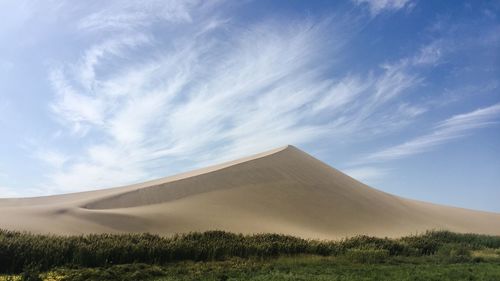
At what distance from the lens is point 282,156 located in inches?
1992

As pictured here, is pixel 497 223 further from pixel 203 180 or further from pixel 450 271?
pixel 450 271

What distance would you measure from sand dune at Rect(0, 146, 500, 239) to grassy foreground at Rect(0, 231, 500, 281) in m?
10.2

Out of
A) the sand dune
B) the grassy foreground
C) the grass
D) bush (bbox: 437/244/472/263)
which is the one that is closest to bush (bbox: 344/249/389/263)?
the grassy foreground

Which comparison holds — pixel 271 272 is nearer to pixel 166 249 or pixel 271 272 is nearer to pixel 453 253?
pixel 166 249

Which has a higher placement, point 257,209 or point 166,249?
point 257,209

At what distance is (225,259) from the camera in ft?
61.7

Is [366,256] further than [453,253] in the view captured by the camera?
No

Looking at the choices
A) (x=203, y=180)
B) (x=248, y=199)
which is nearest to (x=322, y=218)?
(x=248, y=199)

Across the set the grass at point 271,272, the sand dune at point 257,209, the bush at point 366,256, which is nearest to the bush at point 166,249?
the bush at point 366,256

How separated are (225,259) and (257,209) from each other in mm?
18696

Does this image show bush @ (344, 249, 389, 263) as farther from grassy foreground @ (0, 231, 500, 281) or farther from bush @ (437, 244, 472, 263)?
bush @ (437, 244, 472, 263)

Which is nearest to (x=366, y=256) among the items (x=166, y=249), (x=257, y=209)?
(x=166, y=249)

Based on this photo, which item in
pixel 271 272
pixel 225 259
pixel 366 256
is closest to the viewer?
pixel 271 272

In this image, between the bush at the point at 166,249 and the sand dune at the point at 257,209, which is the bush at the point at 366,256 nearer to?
the bush at the point at 166,249
